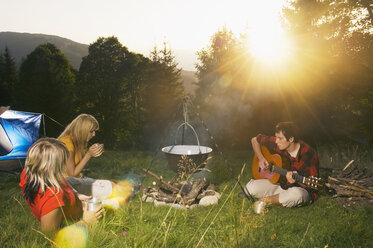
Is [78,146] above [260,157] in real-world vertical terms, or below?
above

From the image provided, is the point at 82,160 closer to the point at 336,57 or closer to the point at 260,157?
the point at 260,157

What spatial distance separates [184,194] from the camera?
14.5 feet

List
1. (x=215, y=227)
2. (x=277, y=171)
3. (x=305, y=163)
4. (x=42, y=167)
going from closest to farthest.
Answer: (x=42, y=167), (x=215, y=227), (x=305, y=163), (x=277, y=171)

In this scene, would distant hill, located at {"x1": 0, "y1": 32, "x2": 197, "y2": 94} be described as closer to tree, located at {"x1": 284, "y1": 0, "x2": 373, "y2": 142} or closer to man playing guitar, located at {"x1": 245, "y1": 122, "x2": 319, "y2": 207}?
tree, located at {"x1": 284, "y1": 0, "x2": 373, "y2": 142}

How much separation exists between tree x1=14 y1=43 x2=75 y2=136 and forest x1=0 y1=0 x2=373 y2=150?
9cm

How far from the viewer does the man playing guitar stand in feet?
13.2

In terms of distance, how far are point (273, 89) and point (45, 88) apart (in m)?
18.1

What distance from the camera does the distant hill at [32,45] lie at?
7238 centimetres

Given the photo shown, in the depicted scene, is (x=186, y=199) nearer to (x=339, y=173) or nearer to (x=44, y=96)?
(x=339, y=173)

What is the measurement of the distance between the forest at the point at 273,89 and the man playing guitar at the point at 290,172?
6.68ft

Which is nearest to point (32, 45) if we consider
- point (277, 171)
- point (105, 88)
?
point (105, 88)

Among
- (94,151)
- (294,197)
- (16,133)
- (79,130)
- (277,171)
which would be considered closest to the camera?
(94,151)

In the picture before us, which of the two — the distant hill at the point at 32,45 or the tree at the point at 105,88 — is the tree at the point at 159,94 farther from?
the distant hill at the point at 32,45

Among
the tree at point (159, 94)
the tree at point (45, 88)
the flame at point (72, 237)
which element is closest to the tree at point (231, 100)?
the tree at point (159, 94)
